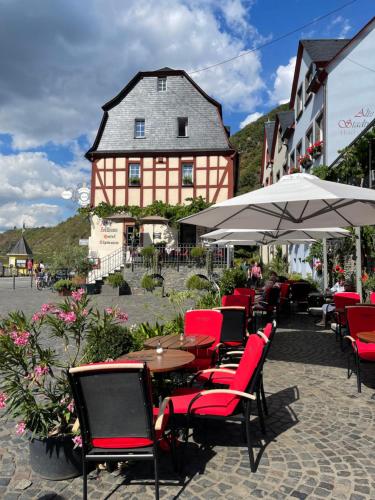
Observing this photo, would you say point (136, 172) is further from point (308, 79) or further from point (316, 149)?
point (316, 149)

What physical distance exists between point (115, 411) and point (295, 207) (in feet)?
15.8

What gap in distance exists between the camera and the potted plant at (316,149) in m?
Answer: 16.6

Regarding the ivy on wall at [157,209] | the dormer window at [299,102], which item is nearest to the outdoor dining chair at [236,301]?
the dormer window at [299,102]

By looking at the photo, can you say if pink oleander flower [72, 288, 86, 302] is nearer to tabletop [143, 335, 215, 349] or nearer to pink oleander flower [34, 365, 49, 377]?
pink oleander flower [34, 365, 49, 377]

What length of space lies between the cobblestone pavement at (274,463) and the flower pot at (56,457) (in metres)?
0.06

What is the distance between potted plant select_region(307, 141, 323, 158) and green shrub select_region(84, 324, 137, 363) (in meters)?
13.7

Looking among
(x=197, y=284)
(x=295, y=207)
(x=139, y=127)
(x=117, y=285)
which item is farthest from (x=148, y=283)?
(x=295, y=207)

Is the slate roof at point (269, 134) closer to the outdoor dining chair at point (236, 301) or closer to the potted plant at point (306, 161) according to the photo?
the potted plant at point (306, 161)

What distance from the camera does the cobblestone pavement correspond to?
10.1 ft

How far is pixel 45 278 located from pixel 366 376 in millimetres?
22322

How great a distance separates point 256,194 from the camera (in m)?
5.55

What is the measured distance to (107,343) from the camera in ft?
16.4

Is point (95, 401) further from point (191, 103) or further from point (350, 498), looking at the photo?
point (191, 103)

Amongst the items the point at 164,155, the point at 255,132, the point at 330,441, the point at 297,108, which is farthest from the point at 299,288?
the point at 255,132
